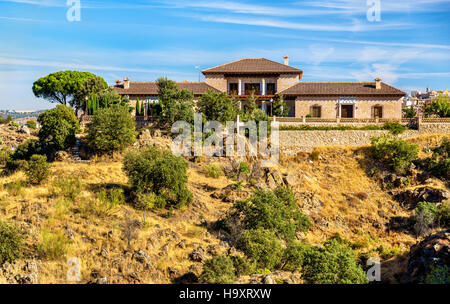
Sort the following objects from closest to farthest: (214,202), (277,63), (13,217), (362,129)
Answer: (13,217) < (214,202) < (362,129) < (277,63)

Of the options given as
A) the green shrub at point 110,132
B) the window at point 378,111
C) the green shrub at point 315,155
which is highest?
the window at point 378,111

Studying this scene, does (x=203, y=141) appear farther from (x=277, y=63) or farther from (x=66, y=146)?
(x=277, y=63)

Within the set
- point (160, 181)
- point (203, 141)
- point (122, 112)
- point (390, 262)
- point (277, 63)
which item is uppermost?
point (277, 63)

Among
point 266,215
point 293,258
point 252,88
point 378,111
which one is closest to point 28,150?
point 266,215

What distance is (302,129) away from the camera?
4475cm

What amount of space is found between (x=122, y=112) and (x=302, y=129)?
20356 mm

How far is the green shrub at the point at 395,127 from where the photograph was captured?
44.0m

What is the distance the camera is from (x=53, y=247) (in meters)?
20.6

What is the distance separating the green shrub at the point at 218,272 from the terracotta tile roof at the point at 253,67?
36.8 metres

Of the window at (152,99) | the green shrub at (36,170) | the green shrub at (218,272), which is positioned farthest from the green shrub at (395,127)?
the green shrub at (36,170)

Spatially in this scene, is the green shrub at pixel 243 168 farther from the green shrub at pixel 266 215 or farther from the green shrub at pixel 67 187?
the green shrub at pixel 67 187

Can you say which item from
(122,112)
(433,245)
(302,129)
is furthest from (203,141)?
(433,245)

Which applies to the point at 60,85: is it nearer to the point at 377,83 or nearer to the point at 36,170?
the point at 36,170

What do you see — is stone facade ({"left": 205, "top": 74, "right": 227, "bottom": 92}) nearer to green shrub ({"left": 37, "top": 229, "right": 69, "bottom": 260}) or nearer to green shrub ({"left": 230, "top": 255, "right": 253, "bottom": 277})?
green shrub ({"left": 230, "top": 255, "right": 253, "bottom": 277})
